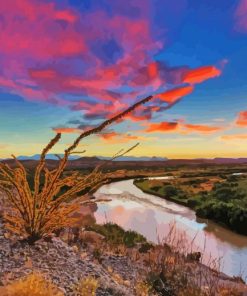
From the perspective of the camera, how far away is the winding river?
12312mm

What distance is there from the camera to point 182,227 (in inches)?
680

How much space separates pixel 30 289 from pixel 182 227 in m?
13.0

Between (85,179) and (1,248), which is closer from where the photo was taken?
(1,248)

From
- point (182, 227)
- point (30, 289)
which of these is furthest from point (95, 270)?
point (182, 227)

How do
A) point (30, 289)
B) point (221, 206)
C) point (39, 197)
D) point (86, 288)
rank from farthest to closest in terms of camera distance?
1. point (221, 206)
2. point (39, 197)
3. point (86, 288)
4. point (30, 289)

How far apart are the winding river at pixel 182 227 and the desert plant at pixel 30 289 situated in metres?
5.27

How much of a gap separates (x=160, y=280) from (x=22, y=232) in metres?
2.30

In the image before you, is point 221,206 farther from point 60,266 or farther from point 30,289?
point 30,289

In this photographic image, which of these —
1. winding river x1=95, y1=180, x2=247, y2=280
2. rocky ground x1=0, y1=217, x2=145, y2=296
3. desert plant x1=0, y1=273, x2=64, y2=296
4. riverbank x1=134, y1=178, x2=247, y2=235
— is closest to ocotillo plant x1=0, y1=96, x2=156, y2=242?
rocky ground x1=0, y1=217, x2=145, y2=296

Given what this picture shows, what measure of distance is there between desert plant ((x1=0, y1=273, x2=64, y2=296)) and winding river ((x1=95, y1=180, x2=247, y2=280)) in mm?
5266

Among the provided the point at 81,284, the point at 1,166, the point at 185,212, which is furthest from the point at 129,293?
the point at 185,212

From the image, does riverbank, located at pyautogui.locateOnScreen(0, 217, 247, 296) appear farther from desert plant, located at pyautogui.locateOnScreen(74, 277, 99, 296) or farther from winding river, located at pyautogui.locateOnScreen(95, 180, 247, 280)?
winding river, located at pyautogui.locateOnScreen(95, 180, 247, 280)

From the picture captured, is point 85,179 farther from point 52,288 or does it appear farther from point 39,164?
point 52,288

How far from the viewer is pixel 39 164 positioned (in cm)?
702
